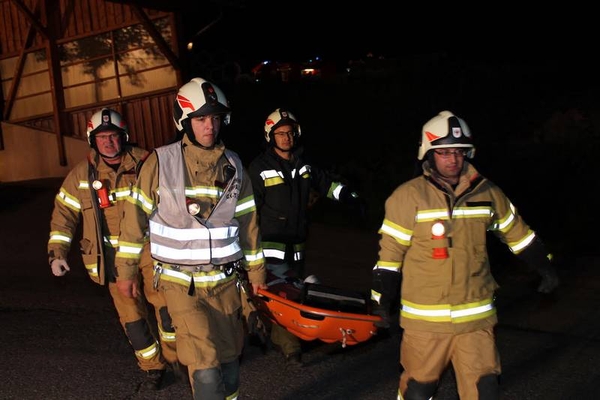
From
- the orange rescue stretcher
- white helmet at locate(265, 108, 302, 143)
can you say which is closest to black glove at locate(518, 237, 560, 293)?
the orange rescue stretcher

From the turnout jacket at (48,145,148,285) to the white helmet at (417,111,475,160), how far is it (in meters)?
2.18

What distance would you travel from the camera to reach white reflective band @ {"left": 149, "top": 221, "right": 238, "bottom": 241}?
393 centimetres

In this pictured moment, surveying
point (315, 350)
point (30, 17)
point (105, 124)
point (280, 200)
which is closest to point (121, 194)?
point (105, 124)

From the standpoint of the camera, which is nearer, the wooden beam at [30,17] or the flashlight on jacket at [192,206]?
the flashlight on jacket at [192,206]

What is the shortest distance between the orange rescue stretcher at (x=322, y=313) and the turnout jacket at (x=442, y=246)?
105 centimetres

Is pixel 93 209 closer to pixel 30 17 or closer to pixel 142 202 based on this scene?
pixel 142 202

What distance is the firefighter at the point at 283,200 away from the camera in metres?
5.61

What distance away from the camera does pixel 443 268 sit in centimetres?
380

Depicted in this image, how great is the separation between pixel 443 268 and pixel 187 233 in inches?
54.7

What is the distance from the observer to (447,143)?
3840 millimetres

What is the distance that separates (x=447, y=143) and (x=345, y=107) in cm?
1081

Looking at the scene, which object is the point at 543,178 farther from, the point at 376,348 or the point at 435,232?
the point at 435,232

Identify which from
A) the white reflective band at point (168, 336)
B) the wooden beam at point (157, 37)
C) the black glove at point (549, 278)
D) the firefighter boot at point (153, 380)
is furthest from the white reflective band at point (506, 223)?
the wooden beam at point (157, 37)

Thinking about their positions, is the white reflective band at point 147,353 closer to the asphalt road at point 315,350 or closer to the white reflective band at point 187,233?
the asphalt road at point 315,350
